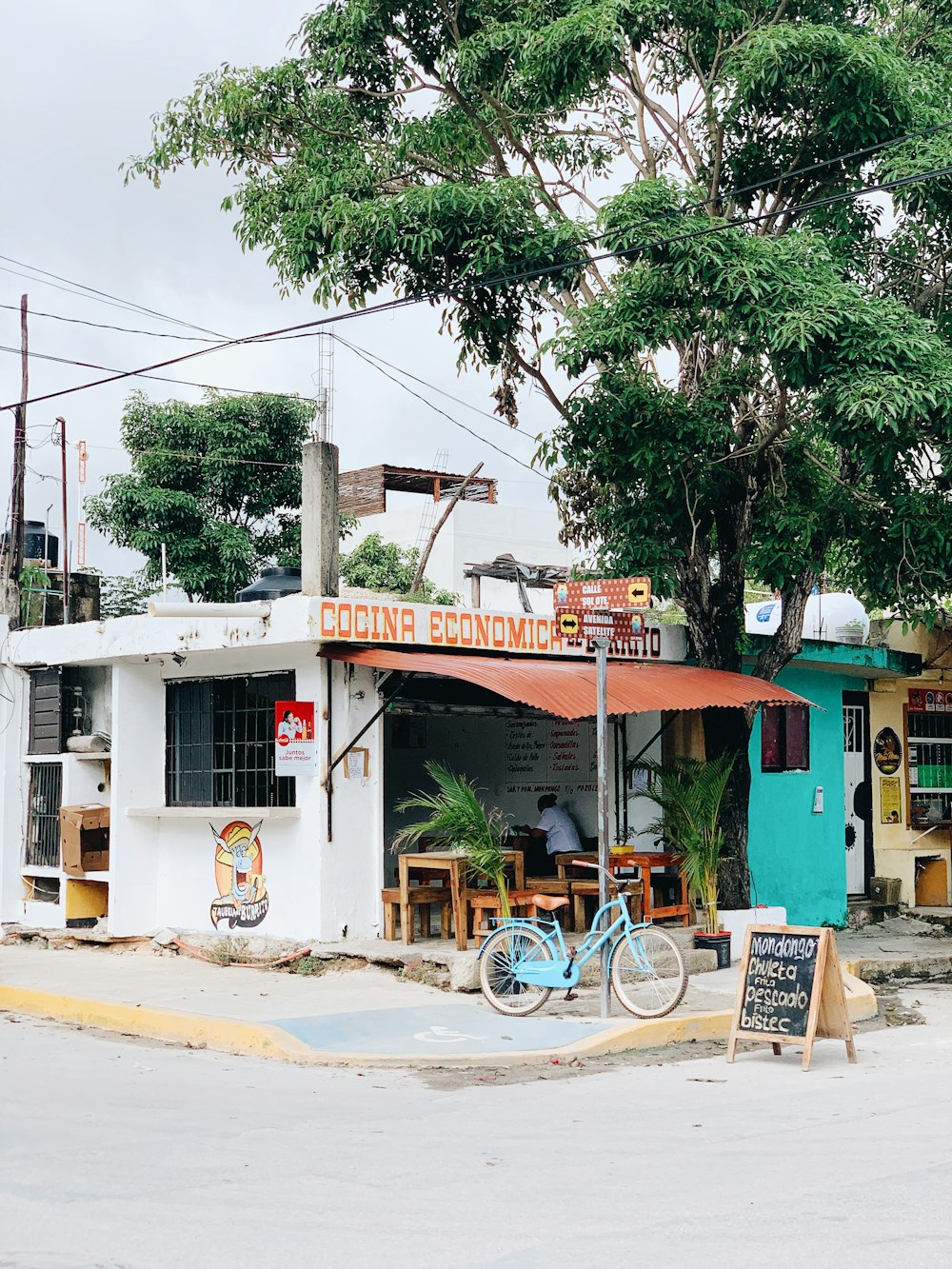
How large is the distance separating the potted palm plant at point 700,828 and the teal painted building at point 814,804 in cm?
225

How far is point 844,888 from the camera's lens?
17.8 meters

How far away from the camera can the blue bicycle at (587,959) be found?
36.1ft

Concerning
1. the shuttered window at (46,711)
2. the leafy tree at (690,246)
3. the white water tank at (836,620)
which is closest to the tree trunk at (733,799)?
the leafy tree at (690,246)

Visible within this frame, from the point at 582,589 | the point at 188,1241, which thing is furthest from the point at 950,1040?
the point at 188,1241

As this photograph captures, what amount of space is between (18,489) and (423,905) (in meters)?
12.3

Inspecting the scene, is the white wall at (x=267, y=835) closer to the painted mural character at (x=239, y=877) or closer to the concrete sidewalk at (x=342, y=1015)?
the painted mural character at (x=239, y=877)

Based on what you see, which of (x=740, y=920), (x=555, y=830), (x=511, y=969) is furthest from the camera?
(x=555, y=830)

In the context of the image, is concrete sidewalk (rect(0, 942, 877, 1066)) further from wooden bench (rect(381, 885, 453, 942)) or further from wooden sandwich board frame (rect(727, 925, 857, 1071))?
wooden sandwich board frame (rect(727, 925, 857, 1071))

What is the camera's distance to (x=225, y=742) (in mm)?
14984

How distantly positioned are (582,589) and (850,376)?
3.22 meters

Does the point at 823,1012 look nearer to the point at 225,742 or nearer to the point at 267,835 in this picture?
the point at 267,835

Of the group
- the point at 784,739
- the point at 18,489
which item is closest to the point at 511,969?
the point at 784,739

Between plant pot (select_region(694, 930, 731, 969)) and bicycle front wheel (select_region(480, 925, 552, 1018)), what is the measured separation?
2506 millimetres

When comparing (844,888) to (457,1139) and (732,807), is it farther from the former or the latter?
(457,1139)
